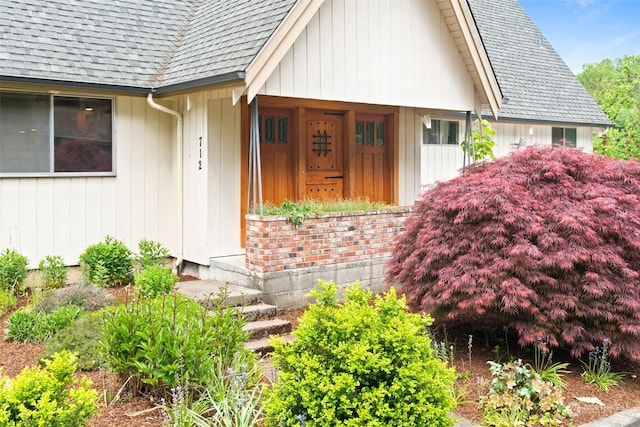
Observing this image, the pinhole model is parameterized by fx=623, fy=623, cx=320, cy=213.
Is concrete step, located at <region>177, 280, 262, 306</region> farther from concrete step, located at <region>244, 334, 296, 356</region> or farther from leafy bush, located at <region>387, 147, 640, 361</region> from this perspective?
leafy bush, located at <region>387, 147, 640, 361</region>

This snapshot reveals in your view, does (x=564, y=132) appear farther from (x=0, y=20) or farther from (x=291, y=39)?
(x=0, y=20)

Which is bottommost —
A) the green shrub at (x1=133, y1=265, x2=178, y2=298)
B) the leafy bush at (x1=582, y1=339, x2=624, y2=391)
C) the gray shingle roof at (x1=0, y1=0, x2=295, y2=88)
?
the leafy bush at (x1=582, y1=339, x2=624, y2=391)

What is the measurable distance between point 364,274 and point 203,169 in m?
2.99

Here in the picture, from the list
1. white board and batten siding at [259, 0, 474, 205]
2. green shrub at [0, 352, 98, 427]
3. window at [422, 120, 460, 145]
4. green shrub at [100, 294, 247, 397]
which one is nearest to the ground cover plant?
green shrub at [100, 294, 247, 397]

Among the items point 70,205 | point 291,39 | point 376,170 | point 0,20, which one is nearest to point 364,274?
point 376,170

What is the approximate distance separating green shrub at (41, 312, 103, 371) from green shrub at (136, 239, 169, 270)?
3.07 metres

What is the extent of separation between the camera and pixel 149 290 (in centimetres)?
765

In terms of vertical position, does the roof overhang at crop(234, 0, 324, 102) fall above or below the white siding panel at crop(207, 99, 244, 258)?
above

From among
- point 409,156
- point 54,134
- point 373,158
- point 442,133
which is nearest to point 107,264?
point 54,134

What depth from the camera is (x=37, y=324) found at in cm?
699

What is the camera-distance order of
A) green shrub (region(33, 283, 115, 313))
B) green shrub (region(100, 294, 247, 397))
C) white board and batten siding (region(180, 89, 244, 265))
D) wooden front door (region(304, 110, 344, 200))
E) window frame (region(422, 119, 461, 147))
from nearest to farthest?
green shrub (region(100, 294, 247, 397))
green shrub (region(33, 283, 115, 313))
white board and batten siding (region(180, 89, 244, 265))
wooden front door (region(304, 110, 344, 200))
window frame (region(422, 119, 461, 147))

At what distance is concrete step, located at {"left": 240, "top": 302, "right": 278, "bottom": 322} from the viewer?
7.86m

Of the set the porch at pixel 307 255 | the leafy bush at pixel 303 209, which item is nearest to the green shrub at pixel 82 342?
the porch at pixel 307 255

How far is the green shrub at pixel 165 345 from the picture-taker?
15.8ft
